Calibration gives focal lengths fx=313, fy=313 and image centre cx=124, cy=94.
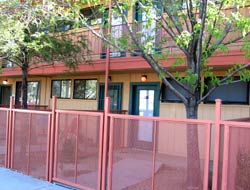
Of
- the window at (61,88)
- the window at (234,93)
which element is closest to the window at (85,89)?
the window at (61,88)

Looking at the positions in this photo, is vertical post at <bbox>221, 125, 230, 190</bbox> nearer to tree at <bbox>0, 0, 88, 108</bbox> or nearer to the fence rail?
the fence rail

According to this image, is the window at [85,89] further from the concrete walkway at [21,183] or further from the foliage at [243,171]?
the foliage at [243,171]

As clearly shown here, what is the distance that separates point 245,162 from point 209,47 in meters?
2.64

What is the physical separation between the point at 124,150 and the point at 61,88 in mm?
9797

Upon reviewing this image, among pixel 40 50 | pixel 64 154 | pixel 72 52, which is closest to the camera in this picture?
pixel 64 154

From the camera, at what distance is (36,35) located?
25.0ft

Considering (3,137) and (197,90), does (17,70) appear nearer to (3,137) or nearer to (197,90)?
(3,137)

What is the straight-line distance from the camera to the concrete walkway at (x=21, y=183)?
655cm

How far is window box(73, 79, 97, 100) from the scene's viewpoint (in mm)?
13395

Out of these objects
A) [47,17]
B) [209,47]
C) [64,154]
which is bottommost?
[64,154]

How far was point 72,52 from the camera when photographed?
10.4m

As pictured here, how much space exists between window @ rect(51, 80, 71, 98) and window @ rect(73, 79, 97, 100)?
55 cm

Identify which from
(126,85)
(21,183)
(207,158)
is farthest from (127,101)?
(207,158)

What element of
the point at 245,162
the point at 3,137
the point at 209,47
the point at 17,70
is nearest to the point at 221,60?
the point at 209,47
